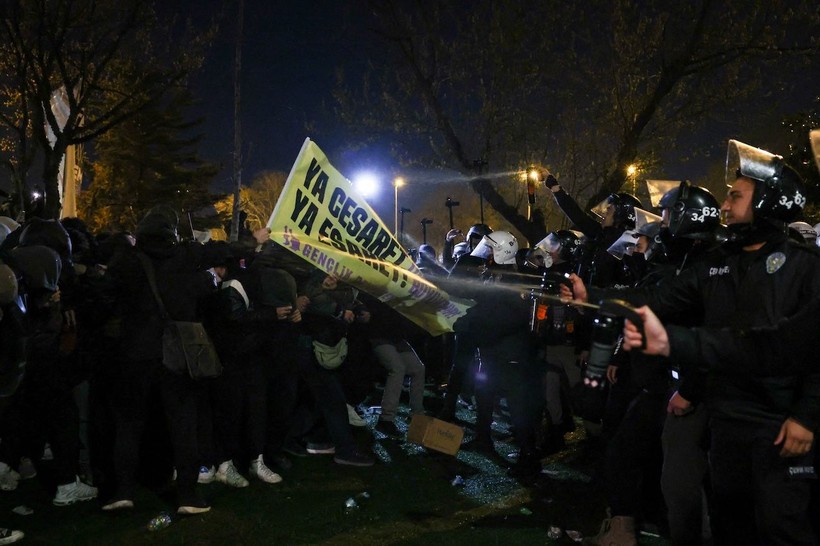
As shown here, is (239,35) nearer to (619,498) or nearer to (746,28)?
(746,28)

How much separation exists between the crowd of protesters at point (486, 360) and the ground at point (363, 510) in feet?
0.62

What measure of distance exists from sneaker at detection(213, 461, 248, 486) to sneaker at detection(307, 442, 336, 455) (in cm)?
105

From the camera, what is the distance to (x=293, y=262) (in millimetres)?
6910

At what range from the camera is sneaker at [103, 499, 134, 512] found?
17.2 feet

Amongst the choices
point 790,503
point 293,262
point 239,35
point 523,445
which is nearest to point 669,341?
point 790,503

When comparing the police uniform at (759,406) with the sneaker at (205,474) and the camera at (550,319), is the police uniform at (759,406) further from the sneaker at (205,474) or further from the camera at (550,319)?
the sneaker at (205,474)

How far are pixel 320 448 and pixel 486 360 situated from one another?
191cm

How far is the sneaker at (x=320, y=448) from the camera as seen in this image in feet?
A: 23.2

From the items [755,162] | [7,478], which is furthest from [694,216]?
[7,478]

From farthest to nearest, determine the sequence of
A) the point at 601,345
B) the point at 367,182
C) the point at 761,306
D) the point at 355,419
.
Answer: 1. the point at 367,182
2. the point at 355,419
3. the point at 761,306
4. the point at 601,345

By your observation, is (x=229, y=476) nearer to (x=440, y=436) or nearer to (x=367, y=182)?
(x=440, y=436)

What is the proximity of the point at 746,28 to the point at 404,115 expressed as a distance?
7973 millimetres

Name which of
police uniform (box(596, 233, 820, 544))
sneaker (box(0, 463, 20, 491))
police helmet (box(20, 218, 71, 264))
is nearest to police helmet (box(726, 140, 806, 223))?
police uniform (box(596, 233, 820, 544))

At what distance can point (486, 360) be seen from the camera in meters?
7.03
